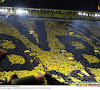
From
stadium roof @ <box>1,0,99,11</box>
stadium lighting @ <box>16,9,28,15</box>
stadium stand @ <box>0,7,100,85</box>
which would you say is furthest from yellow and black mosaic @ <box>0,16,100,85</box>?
stadium roof @ <box>1,0,99,11</box>

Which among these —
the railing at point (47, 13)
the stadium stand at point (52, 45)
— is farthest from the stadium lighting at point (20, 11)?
the stadium stand at point (52, 45)

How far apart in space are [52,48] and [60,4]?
1880 millimetres

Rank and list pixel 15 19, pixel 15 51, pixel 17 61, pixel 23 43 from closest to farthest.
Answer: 1. pixel 17 61
2. pixel 15 51
3. pixel 23 43
4. pixel 15 19

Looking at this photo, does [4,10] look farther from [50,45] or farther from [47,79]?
[47,79]

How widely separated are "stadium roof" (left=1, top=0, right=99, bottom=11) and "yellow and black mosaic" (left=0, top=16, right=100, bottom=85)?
0.64 m

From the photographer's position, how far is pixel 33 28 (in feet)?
20.4

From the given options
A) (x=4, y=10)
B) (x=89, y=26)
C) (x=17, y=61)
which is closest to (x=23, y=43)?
(x=17, y=61)

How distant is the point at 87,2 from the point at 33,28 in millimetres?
2534

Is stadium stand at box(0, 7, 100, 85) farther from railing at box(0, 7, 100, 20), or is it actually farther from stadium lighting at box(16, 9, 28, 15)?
stadium lighting at box(16, 9, 28, 15)

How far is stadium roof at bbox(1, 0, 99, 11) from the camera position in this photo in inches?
231

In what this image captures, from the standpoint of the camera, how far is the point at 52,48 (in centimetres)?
573

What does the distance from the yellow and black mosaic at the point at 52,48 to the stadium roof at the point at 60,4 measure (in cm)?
64

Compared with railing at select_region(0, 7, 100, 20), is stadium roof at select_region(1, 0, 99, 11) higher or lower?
higher

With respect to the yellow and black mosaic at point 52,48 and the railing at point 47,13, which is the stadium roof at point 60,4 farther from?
the yellow and black mosaic at point 52,48
